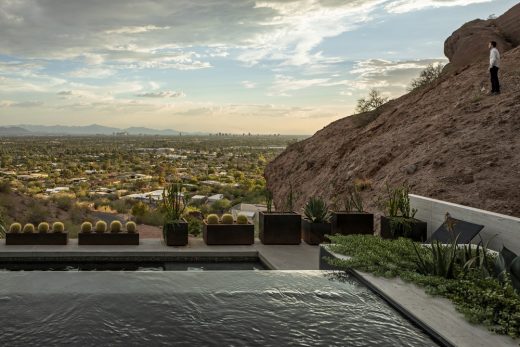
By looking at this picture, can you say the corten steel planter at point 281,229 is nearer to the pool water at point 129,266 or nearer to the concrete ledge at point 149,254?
→ the concrete ledge at point 149,254

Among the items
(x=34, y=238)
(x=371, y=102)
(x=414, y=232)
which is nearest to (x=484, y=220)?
(x=414, y=232)

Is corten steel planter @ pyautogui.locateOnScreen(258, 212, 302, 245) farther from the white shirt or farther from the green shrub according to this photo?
the white shirt

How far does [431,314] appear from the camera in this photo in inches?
186

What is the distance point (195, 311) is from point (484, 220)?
493 centimetres

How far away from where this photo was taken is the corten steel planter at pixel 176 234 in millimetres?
9117

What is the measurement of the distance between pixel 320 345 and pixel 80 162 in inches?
2870

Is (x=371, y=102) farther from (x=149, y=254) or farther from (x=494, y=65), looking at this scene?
(x=149, y=254)

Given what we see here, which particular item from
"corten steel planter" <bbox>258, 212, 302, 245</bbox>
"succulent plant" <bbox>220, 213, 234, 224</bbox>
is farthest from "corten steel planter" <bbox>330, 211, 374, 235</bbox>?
"succulent plant" <bbox>220, 213, 234, 224</bbox>

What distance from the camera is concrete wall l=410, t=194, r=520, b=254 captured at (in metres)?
7.15

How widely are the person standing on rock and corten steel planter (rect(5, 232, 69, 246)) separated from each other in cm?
1450

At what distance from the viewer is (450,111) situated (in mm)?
22766

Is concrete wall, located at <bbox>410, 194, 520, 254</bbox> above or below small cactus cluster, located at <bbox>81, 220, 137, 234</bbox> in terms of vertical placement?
above

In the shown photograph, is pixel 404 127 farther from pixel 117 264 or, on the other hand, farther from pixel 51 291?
pixel 51 291

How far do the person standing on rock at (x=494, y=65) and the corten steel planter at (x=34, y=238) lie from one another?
1450cm
